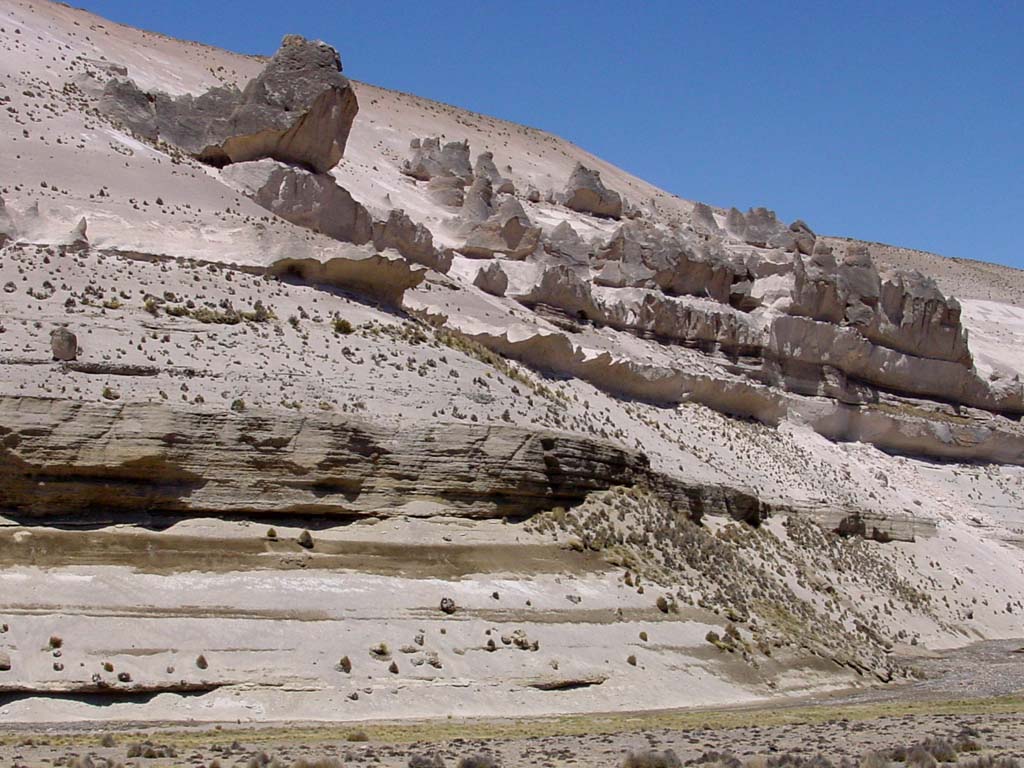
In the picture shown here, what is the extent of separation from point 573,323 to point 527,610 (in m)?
24.4

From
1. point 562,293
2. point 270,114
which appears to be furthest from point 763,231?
point 270,114

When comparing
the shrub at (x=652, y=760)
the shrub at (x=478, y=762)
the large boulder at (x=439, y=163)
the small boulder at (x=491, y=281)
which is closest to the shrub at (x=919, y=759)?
the shrub at (x=652, y=760)

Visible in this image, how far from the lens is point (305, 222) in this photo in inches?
1524

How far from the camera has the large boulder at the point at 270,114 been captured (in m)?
40.6

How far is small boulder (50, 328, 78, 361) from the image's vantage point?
25.6 m

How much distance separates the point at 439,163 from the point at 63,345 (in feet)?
135

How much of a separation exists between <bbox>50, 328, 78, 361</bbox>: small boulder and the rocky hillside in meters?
0.06

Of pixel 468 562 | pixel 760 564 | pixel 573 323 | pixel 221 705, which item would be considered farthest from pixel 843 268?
pixel 221 705

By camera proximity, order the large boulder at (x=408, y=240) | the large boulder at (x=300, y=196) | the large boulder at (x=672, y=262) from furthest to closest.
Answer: the large boulder at (x=672, y=262) < the large boulder at (x=408, y=240) < the large boulder at (x=300, y=196)

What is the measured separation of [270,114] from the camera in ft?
133

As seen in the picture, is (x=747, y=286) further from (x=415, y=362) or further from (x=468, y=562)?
(x=468, y=562)

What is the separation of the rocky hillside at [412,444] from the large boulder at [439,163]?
4.91 m

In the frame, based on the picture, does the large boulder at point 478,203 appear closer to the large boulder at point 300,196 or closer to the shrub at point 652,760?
the large boulder at point 300,196

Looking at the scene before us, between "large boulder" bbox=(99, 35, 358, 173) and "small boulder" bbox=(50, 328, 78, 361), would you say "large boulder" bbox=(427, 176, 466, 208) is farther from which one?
"small boulder" bbox=(50, 328, 78, 361)
